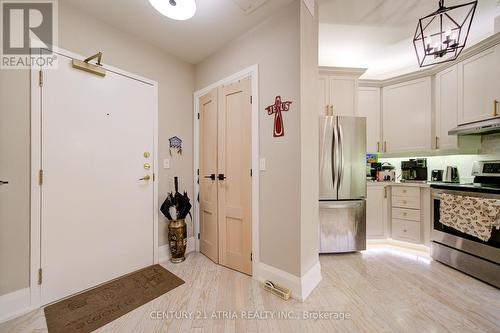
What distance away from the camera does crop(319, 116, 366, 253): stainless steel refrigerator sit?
242 centimetres

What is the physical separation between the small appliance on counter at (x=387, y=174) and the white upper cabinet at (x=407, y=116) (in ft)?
0.92

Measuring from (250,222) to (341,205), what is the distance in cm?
128

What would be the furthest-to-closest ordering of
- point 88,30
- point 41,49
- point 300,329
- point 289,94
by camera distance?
point 88,30 < point 289,94 < point 41,49 < point 300,329

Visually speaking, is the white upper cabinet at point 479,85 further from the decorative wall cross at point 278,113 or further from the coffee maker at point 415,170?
the decorative wall cross at point 278,113

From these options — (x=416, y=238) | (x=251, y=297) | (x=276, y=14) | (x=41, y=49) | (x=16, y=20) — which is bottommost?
(x=251, y=297)

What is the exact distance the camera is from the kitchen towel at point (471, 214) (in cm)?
181

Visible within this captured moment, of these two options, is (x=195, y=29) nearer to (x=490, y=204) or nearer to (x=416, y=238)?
(x=490, y=204)

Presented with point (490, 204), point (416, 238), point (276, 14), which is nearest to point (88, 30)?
point (276, 14)

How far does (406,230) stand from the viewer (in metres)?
2.64

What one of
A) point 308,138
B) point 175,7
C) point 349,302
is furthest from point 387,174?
point 175,7

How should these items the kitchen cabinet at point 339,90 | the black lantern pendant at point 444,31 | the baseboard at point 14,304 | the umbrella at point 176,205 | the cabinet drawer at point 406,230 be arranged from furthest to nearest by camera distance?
1. the kitchen cabinet at point 339,90
2. the cabinet drawer at point 406,230
3. the umbrella at point 176,205
4. the baseboard at point 14,304
5. the black lantern pendant at point 444,31

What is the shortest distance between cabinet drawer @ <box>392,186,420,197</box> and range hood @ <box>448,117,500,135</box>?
2.78 feet

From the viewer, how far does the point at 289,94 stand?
66.6 inches

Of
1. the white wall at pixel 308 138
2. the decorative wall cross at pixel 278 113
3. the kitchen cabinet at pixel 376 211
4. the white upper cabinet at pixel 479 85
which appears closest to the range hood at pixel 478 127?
the white upper cabinet at pixel 479 85
